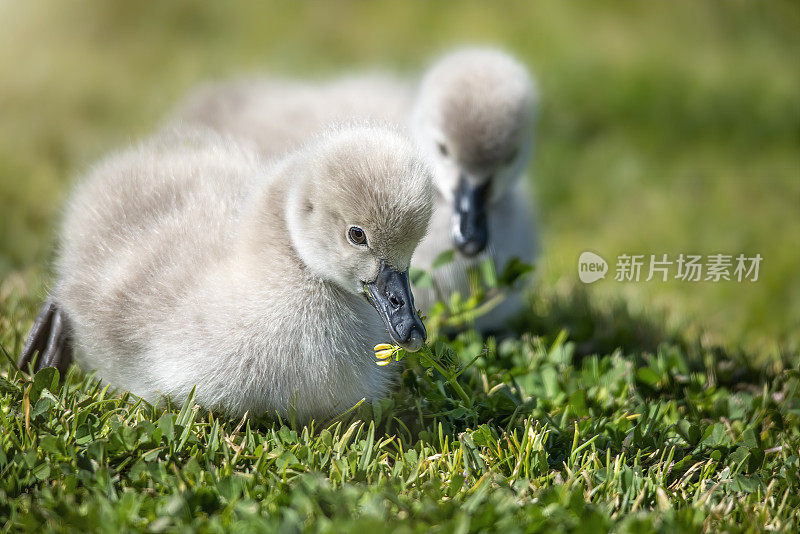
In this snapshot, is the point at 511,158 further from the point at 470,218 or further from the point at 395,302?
the point at 395,302

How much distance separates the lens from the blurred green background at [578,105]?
14.7 ft

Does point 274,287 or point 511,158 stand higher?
point 511,158

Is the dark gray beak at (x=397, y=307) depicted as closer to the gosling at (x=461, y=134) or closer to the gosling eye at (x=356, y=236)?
the gosling eye at (x=356, y=236)

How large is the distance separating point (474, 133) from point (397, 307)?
1423 millimetres

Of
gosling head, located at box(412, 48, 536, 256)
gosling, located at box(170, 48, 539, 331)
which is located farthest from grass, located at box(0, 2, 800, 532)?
gosling head, located at box(412, 48, 536, 256)

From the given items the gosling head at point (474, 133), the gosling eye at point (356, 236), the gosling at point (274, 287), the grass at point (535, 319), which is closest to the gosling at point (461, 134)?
the gosling head at point (474, 133)

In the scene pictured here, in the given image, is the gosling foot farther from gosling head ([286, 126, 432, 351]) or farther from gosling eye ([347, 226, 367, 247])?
gosling eye ([347, 226, 367, 247])

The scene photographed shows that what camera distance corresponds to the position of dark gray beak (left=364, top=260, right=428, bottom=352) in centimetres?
216

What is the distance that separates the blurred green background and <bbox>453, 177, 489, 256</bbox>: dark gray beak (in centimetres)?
79

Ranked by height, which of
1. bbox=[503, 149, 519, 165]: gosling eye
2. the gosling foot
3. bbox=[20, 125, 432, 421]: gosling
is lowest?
the gosling foot

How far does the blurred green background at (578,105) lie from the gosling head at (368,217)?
5.43ft

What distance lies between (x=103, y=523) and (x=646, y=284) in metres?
3.54

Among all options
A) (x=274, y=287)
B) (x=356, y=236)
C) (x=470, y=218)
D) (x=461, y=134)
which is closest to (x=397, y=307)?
(x=356, y=236)

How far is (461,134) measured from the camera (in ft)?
11.2
